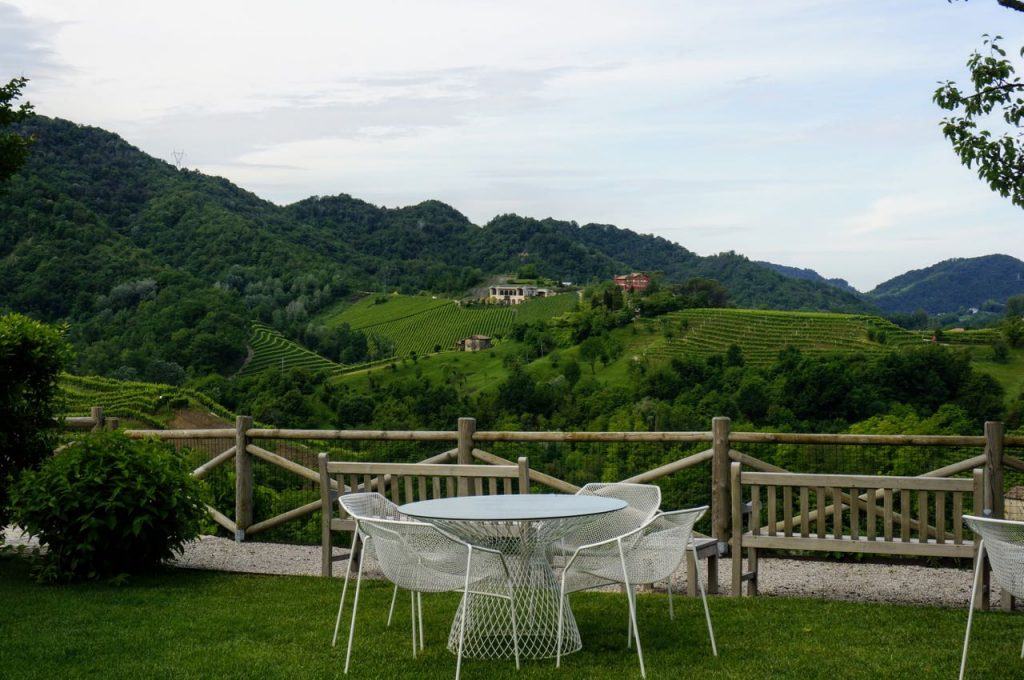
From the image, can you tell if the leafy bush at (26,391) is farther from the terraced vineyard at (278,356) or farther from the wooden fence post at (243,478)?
the terraced vineyard at (278,356)

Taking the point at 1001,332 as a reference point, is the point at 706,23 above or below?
above

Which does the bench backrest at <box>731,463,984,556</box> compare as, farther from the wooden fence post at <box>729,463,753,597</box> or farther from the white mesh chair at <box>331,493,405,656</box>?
the white mesh chair at <box>331,493,405,656</box>

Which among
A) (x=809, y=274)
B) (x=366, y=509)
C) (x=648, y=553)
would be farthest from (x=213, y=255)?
(x=648, y=553)

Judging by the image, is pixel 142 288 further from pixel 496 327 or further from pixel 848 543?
pixel 848 543

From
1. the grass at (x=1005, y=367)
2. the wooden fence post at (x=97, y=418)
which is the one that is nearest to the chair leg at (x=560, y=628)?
the wooden fence post at (x=97, y=418)

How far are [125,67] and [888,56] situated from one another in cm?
1525

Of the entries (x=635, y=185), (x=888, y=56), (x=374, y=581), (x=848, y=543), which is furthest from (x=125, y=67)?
(x=635, y=185)

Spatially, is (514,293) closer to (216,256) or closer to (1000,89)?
(216,256)

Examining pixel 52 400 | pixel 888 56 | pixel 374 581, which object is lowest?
pixel 374 581

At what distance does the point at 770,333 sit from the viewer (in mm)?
51125

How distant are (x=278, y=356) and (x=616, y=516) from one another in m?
51.5

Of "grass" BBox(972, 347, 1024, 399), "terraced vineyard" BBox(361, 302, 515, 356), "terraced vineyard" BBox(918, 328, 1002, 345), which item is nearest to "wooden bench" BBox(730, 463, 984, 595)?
"grass" BBox(972, 347, 1024, 399)

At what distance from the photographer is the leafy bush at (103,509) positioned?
6.07 meters

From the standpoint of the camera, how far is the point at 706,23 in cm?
1554
